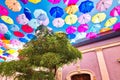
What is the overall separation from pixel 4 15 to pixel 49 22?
1217 millimetres

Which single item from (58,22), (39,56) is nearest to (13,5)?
(58,22)

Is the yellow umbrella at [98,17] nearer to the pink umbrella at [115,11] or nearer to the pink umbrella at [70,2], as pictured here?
the pink umbrella at [115,11]

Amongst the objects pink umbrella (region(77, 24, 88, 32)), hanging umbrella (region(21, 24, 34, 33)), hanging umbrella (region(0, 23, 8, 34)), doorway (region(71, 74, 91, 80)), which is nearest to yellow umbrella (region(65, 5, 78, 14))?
pink umbrella (region(77, 24, 88, 32))

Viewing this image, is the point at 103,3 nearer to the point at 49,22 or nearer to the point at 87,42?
the point at 49,22

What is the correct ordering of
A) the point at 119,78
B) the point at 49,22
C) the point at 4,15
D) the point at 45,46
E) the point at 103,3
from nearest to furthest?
1. the point at 45,46
2. the point at 103,3
3. the point at 4,15
4. the point at 49,22
5. the point at 119,78

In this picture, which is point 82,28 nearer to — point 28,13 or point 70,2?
point 70,2

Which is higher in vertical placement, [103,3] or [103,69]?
[103,3]

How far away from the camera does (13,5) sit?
3359 millimetres

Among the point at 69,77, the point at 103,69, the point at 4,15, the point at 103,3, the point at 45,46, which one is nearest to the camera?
the point at 45,46

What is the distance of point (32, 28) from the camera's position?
414cm

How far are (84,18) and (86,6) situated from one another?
0.46 meters

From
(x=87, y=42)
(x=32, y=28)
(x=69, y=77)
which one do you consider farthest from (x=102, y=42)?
(x=32, y=28)

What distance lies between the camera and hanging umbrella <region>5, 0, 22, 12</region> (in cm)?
328

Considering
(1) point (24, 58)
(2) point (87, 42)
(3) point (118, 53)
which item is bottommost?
(1) point (24, 58)
